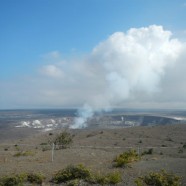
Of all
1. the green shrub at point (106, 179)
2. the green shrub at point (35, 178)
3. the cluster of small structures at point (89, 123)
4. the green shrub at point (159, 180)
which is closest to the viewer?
the green shrub at point (159, 180)

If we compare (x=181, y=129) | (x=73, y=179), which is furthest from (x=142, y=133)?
(x=73, y=179)

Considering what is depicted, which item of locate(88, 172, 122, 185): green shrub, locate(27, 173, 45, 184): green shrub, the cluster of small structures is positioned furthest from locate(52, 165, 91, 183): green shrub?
the cluster of small structures

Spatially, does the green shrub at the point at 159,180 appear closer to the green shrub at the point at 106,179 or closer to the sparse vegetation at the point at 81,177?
the green shrub at the point at 106,179

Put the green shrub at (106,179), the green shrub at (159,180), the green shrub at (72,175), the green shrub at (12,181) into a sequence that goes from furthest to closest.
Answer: the green shrub at (72,175) → the green shrub at (106,179) → the green shrub at (12,181) → the green shrub at (159,180)

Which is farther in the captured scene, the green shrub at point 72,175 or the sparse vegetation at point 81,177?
the green shrub at point 72,175

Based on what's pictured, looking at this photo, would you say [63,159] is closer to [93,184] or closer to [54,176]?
[54,176]

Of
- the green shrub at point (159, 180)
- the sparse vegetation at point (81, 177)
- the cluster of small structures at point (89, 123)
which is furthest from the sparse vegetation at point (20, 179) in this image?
the cluster of small structures at point (89, 123)

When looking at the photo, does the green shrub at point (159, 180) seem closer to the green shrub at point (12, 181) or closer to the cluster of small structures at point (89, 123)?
the green shrub at point (12, 181)

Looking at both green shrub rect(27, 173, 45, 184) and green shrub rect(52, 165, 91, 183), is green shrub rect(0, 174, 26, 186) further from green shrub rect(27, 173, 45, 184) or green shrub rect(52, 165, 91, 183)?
green shrub rect(52, 165, 91, 183)

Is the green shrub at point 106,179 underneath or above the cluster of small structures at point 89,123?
above

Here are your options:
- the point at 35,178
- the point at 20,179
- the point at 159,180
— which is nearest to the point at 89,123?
the point at 35,178

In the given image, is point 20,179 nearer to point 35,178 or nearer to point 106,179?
point 35,178

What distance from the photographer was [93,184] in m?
15.5

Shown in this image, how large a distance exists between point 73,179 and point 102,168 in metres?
3.55
